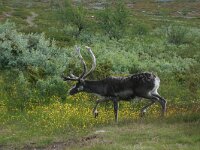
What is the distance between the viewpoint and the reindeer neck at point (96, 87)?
18.5 metres

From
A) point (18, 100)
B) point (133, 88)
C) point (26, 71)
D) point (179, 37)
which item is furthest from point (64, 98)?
point (179, 37)

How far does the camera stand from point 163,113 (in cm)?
1798

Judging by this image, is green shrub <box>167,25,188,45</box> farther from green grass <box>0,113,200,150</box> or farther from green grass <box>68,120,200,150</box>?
green grass <box>68,120,200,150</box>

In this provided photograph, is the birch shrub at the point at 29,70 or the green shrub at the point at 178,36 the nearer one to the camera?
the birch shrub at the point at 29,70

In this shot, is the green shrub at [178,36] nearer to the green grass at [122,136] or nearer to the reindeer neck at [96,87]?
the reindeer neck at [96,87]

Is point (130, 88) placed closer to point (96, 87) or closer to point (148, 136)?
point (96, 87)

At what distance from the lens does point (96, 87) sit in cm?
1867

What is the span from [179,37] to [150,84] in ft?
134

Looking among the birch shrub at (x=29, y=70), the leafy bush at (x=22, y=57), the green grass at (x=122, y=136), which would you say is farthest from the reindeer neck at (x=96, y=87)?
the leafy bush at (x=22, y=57)

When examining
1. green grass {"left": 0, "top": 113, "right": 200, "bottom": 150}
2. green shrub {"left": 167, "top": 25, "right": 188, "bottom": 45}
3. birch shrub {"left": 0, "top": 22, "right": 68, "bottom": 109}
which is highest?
green grass {"left": 0, "top": 113, "right": 200, "bottom": 150}

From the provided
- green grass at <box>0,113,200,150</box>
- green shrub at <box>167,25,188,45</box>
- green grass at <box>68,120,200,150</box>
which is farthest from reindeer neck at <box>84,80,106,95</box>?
green shrub at <box>167,25,188,45</box>

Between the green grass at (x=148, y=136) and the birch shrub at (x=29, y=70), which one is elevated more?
the green grass at (x=148, y=136)

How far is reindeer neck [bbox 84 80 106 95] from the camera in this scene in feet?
60.6

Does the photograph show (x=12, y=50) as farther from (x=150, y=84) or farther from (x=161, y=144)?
(x=161, y=144)
